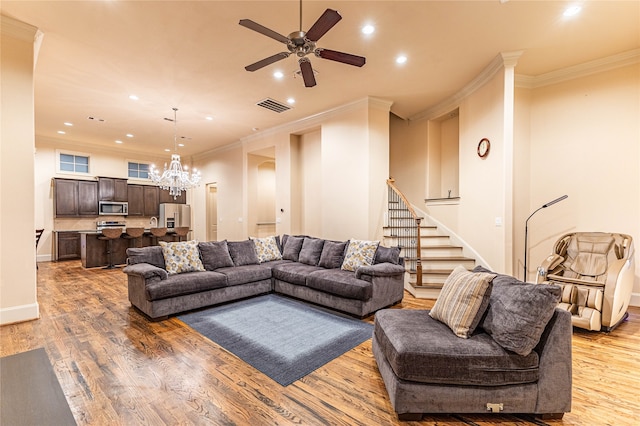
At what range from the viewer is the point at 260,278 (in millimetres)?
4418

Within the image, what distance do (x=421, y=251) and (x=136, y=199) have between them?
349 inches

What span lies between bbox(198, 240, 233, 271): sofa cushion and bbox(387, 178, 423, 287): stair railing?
9.83 feet

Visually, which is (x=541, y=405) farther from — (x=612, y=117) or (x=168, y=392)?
(x=612, y=117)

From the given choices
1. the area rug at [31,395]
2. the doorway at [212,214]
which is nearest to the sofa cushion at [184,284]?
the area rug at [31,395]

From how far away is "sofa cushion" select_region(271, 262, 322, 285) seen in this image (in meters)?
4.12

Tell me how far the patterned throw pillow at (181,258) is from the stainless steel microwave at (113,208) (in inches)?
245

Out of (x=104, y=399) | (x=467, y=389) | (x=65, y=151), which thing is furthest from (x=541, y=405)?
(x=65, y=151)

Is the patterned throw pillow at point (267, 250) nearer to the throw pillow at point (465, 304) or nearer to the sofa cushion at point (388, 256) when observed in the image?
the sofa cushion at point (388, 256)

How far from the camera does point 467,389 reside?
1784 mm

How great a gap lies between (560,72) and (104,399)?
6.63m

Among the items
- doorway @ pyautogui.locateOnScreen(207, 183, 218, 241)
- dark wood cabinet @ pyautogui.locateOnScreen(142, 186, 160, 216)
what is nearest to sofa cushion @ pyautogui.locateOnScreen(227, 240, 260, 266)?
doorway @ pyautogui.locateOnScreen(207, 183, 218, 241)

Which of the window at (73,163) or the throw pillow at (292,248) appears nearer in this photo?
the throw pillow at (292,248)

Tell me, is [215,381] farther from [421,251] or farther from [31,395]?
[421,251]

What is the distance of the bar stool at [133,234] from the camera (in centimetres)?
695
